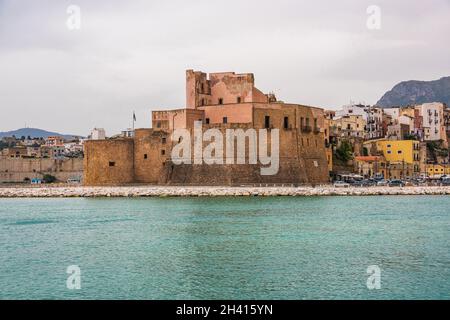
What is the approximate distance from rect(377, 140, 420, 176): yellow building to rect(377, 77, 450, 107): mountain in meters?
117

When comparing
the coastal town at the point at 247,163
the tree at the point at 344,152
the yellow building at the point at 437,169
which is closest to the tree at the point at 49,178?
the coastal town at the point at 247,163

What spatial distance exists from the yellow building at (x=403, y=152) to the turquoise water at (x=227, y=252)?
23282mm

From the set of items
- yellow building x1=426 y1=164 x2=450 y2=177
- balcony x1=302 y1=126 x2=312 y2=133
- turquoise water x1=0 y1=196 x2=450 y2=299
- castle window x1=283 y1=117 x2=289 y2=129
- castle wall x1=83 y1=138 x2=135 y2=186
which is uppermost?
castle window x1=283 y1=117 x2=289 y2=129

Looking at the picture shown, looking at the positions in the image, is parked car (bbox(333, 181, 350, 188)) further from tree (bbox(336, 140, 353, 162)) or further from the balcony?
tree (bbox(336, 140, 353, 162))

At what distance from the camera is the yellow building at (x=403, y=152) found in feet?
162

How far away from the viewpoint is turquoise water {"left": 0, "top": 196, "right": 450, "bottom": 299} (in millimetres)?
11250

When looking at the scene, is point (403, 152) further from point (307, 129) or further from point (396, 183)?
point (307, 129)

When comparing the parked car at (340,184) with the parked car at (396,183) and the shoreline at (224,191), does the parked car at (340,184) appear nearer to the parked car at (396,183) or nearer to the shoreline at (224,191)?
the shoreline at (224,191)

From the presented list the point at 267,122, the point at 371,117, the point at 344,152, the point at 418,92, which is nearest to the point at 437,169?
the point at 344,152

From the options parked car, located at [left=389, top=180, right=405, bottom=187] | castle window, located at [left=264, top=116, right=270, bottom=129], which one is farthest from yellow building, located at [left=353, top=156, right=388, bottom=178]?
castle window, located at [left=264, top=116, right=270, bottom=129]

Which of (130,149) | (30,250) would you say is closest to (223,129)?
(130,149)

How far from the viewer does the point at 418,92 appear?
547 feet
